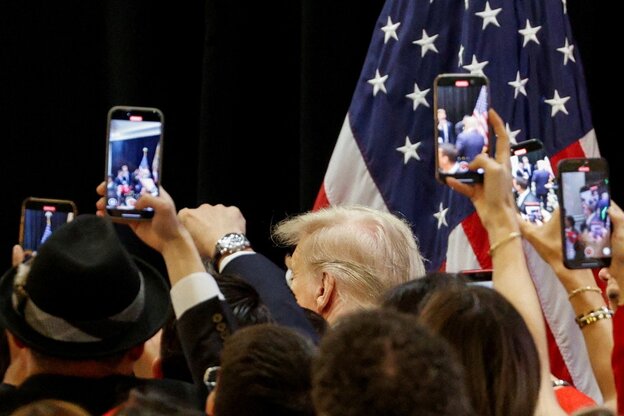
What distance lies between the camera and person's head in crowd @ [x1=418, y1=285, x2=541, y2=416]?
1.39 m

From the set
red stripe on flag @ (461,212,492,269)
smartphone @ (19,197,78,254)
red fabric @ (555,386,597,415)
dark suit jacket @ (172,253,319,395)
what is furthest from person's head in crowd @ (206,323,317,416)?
red stripe on flag @ (461,212,492,269)

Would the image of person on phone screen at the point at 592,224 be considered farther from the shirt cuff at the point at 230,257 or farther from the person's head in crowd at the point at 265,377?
the person's head in crowd at the point at 265,377

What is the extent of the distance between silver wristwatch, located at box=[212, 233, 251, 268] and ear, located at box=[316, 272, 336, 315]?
0.40 metres

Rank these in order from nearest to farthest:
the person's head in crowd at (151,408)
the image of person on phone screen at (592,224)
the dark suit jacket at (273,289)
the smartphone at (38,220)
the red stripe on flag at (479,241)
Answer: the person's head in crowd at (151,408), the dark suit jacket at (273,289), the image of person on phone screen at (592,224), the smartphone at (38,220), the red stripe on flag at (479,241)

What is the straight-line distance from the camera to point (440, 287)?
1.58m

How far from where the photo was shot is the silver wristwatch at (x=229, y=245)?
70.0 inches

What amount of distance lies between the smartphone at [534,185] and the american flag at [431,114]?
0.95 m

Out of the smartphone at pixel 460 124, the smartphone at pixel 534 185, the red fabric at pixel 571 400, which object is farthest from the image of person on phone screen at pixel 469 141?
the red fabric at pixel 571 400

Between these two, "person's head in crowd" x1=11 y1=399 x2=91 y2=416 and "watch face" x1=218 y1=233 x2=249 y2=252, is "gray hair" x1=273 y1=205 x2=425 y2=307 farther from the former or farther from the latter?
"person's head in crowd" x1=11 y1=399 x2=91 y2=416

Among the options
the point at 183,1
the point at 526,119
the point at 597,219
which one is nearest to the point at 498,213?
the point at 597,219

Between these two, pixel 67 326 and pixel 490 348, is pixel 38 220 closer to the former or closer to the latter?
pixel 67 326

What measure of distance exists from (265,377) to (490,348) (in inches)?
11.6

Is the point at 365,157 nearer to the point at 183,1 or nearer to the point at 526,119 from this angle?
the point at 526,119

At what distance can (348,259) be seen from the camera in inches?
87.3
